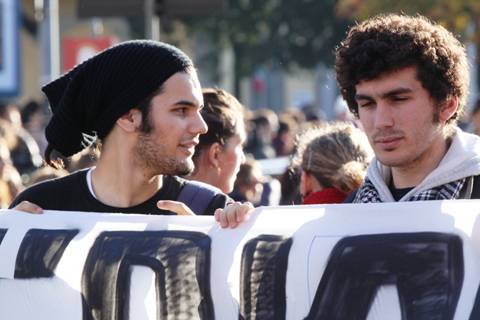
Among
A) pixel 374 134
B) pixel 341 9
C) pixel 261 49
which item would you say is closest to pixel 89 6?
pixel 374 134

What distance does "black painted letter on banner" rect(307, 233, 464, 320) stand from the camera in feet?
12.7

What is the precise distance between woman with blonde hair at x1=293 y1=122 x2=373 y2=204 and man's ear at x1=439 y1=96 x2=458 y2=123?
1.46 meters

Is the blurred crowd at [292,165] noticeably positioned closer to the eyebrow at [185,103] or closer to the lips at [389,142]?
the eyebrow at [185,103]

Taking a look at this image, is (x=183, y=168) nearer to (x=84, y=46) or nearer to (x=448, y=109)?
(x=448, y=109)

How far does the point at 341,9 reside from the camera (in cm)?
2422

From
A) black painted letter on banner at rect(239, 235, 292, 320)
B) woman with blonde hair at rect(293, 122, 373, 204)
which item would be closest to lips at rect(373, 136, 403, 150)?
black painted letter on banner at rect(239, 235, 292, 320)

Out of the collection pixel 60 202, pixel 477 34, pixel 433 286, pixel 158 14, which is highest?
pixel 477 34

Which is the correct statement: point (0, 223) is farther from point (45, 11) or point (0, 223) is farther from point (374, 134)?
point (45, 11)

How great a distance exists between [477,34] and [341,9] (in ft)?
10.1

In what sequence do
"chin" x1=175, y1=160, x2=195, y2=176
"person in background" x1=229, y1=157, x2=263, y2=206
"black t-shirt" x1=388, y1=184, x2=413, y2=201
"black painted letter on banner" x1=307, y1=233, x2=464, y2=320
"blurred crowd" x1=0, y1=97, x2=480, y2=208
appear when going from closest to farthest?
"black painted letter on banner" x1=307, y1=233, x2=464, y2=320 < "black t-shirt" x1=388, y1=184, x2=413, y2=201 < "chin" x1=175, y1=160, x2=195, y2=176 < "blurred crowd" x1=0, y1=97, x2=480, y2=208 < "person in background" x1=229, y1=157, x2=263, y2=206

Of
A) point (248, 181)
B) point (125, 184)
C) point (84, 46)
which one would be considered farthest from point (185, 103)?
point (84, 46)

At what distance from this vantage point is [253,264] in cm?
418

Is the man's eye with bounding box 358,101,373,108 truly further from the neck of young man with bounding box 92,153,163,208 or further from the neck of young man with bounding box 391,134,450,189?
the neck of young man with bounding box 92,153,163,208

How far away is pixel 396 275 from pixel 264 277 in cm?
41
